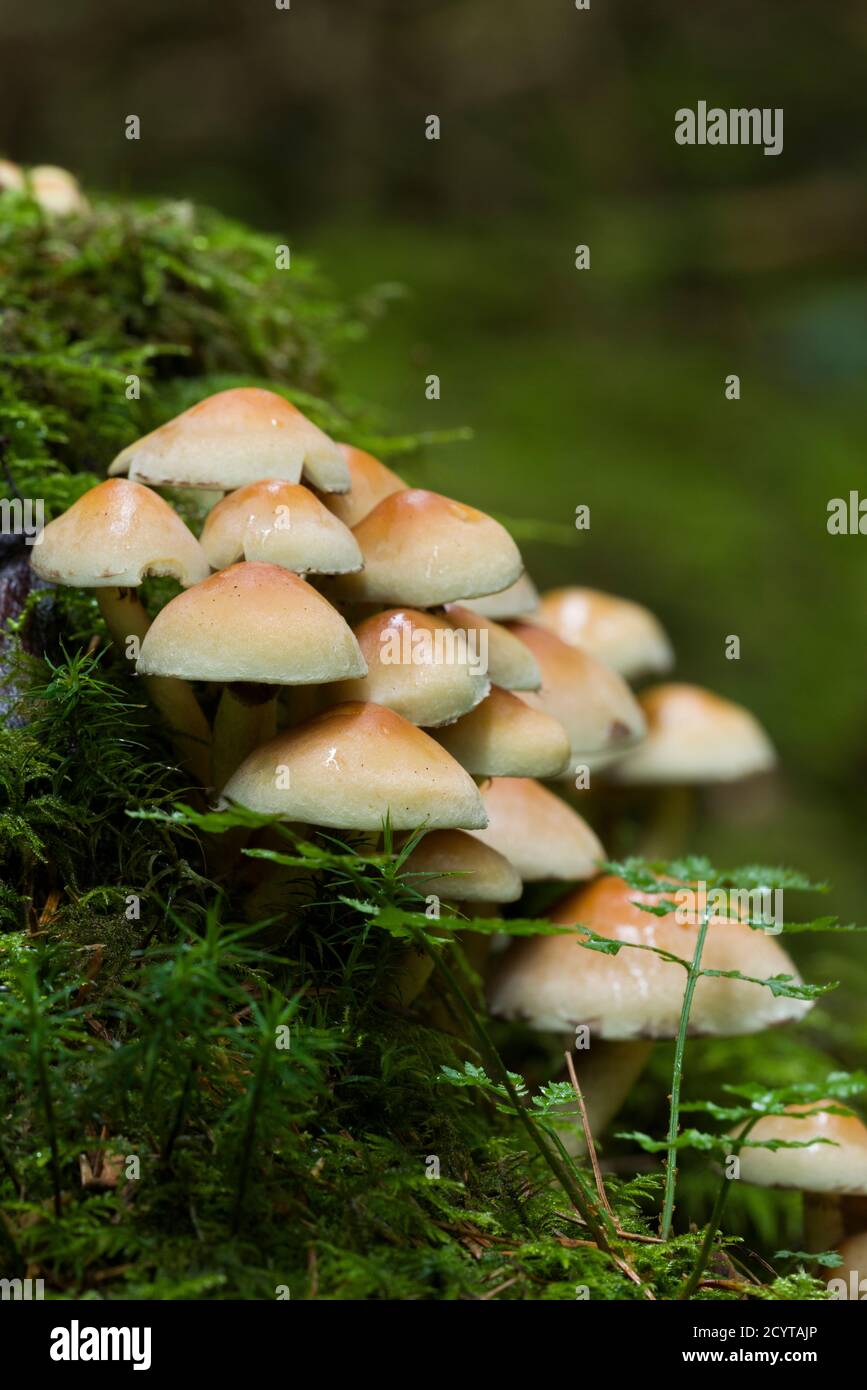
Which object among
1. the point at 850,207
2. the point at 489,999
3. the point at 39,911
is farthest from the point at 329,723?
the point at 850,207

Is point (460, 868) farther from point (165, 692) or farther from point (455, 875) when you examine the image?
point (165, 692)

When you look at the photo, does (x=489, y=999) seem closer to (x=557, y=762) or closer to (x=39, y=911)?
(x=557, y=762)

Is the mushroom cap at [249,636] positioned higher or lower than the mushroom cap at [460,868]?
higher

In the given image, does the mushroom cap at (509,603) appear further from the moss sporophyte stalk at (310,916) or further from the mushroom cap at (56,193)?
the mushroom cap at (56,193)

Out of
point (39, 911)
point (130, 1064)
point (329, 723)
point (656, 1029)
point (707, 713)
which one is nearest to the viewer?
point (130, 1064)

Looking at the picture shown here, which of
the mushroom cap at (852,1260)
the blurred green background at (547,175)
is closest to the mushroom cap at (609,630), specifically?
the mushroom cap at (852,1260)

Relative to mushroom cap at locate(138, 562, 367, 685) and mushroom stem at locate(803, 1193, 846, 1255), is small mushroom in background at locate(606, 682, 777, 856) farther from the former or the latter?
mushroom cap at locate(138, 562, 367, 685)

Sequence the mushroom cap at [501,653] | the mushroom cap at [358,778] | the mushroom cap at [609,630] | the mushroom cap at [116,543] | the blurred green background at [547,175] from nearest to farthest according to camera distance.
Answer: the mushroom cap at [358,778] < the mushroom cap at [116,543] < the mushroom cap at [501,653] < the mushroom cap at [609,630] < the blurred green background at [547,175]
